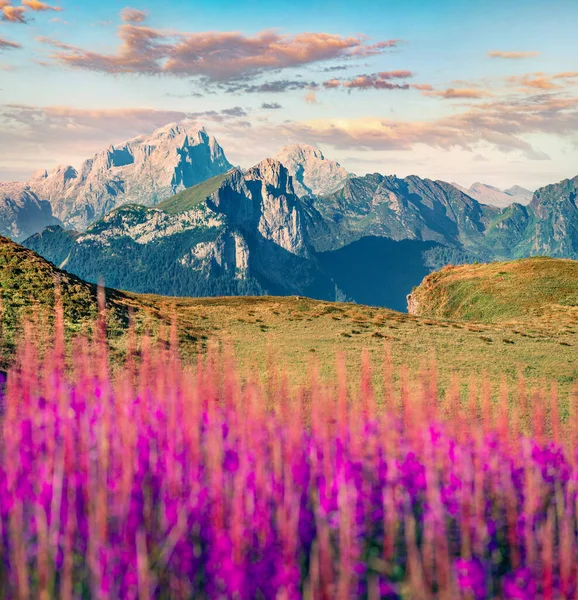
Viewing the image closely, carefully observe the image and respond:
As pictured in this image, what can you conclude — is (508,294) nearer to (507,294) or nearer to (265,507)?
(507,294)

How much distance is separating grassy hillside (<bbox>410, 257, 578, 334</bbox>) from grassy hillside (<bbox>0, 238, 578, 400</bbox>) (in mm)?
9969

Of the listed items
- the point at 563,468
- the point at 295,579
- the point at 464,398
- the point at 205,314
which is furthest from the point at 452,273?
the point at 295,579

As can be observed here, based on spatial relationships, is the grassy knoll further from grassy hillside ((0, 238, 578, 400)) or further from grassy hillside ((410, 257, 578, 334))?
grassy hillside ((0, 238, 578, 400))

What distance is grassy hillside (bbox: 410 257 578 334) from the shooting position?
5466 cm

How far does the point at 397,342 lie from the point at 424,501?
2605cm

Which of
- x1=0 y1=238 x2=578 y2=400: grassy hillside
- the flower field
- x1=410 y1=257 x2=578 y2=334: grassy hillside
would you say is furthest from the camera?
x1=410 y1=257 x2=578 y2=334: grassy hillside

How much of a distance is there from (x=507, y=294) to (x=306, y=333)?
3389 centimetres

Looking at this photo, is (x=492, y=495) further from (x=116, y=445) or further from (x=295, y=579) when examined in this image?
(x=116, y=445)

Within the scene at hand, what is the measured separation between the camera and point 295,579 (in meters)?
6.64

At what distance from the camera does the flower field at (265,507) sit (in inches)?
268

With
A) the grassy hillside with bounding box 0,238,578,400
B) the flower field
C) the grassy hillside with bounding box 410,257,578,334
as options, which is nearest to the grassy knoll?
the grassy hillside with bounding box 410,257,578,334

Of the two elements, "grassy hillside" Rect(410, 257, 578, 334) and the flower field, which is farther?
"grassy hillside" Rect(410, 257, 578, 334)

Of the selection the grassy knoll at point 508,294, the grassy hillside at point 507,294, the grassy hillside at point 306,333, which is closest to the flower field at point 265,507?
the grassy hillside at point 306,333

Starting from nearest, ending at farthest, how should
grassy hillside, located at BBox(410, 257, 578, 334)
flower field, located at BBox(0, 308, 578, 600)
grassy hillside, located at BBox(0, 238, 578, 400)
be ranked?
flower field, located at BBox(0, 308, 578, 600) < grassy hillside, located at BBox(0, 238, 578, 400) < grassy hillside, located at BBox(410, 257, 578, 334)
